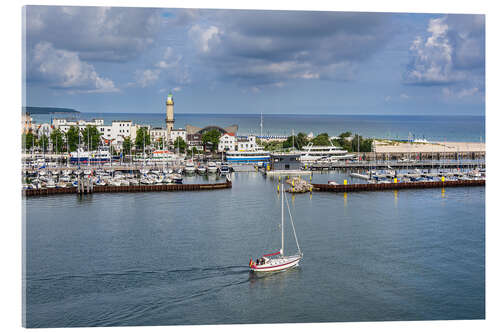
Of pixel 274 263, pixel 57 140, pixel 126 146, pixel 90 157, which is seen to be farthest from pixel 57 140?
pixel 274 263

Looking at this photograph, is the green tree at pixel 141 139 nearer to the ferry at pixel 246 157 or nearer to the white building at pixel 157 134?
the white building at pixel 157 134

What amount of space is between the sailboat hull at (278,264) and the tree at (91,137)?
896 inches

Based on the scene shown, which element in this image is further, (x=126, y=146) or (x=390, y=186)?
(x=126, y=146)

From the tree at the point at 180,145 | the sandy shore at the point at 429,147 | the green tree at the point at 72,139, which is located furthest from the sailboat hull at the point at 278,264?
the sandy shore at the point at 429,147

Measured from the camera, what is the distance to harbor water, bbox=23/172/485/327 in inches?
294

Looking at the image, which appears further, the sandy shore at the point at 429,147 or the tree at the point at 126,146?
the sandy shore at the point at 429,147

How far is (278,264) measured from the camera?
9.34 metres

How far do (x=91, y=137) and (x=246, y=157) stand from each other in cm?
934

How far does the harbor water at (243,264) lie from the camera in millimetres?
7473

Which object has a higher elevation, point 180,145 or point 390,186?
point 180,145

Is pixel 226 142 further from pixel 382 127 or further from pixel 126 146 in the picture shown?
pixel 382 127

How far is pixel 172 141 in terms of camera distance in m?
34.6

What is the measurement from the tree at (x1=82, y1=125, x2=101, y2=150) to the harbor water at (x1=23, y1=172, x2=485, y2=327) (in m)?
14.5

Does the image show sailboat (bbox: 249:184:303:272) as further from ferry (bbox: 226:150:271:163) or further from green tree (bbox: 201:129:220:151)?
green tree (bbox: 201:129:220:151)
